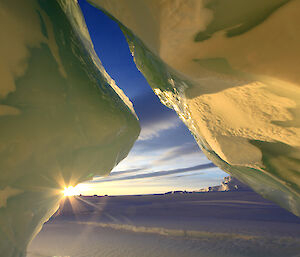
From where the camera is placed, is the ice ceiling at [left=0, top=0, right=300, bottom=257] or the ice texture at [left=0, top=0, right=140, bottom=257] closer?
the ice ceiling at [left=0, top=0, right=300, bottom=257]

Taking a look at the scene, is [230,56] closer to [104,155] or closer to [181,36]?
[181,36]

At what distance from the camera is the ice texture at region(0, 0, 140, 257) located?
149 cm

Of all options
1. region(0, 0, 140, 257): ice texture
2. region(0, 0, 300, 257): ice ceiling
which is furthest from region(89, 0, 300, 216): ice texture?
region(0, 0, 140, 257): ice texture

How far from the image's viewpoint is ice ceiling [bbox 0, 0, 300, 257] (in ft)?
2.97

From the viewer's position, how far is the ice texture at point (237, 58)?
0.85 metres

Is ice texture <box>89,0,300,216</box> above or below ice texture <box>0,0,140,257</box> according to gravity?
below

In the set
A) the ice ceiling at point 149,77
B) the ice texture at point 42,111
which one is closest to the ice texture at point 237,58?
the ice ceiling at point 149,77

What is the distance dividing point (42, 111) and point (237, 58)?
1581 mm

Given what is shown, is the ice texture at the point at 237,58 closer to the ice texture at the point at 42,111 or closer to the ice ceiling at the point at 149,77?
the ice ceiling at the point at 149,77

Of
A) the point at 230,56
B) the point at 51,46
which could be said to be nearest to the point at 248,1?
the point at 230,56

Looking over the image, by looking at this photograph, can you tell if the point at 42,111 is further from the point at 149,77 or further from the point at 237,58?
the point at 237,58

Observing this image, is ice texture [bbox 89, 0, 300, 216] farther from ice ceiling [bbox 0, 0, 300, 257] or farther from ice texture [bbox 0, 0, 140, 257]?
ice texture [bbox 0, 0, 140, 257]

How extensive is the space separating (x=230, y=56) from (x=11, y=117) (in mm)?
1690

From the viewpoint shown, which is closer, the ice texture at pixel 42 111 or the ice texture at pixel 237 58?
the ice texture at pixel 237 58
